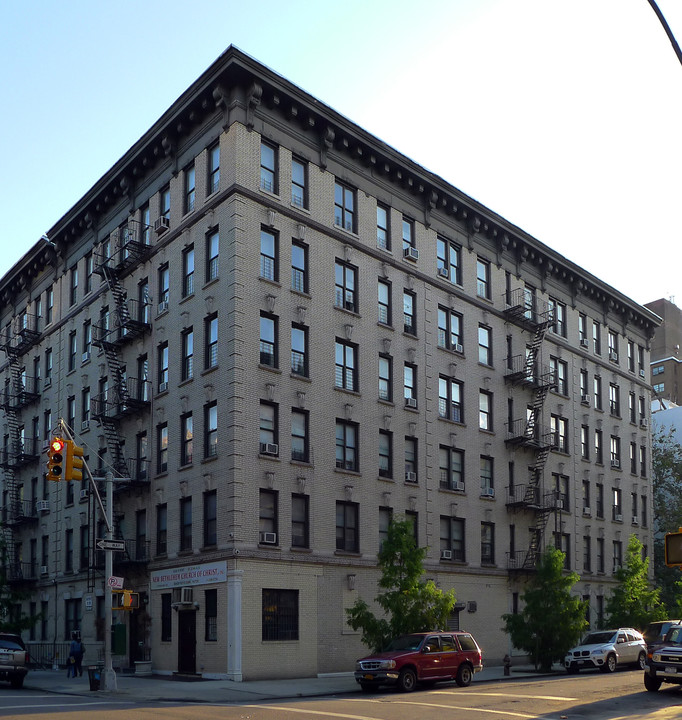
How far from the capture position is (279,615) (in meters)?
33.8

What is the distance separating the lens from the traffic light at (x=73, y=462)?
81.1 ft

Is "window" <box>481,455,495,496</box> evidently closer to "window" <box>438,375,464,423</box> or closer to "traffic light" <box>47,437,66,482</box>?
"window" <box>438,375,464,423</box>

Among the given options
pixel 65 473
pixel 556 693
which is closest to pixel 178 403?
pixel 65 473

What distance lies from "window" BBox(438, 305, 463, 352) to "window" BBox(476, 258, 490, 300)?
8.94 feet

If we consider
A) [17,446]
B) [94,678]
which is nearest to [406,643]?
[94,678]

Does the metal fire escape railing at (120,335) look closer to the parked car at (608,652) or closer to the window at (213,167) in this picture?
the window at (213,167)

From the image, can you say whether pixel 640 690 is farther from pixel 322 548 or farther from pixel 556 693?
pixel 322 548

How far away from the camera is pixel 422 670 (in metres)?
28.2

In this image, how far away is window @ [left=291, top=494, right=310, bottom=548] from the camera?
116 ft

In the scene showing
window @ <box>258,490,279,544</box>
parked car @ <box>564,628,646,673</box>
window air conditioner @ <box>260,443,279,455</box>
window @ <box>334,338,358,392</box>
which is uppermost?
window @ <box>334,338,358,392</box>

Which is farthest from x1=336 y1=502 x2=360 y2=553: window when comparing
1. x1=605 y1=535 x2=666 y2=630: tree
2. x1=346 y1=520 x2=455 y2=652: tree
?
x1=605 y1=535 x2=666 y2=630: tree

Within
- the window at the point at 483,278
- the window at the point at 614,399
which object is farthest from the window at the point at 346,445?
the window at the point at 614,399

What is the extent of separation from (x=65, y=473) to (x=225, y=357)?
34.6 feet

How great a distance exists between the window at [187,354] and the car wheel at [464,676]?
15.2 metres
